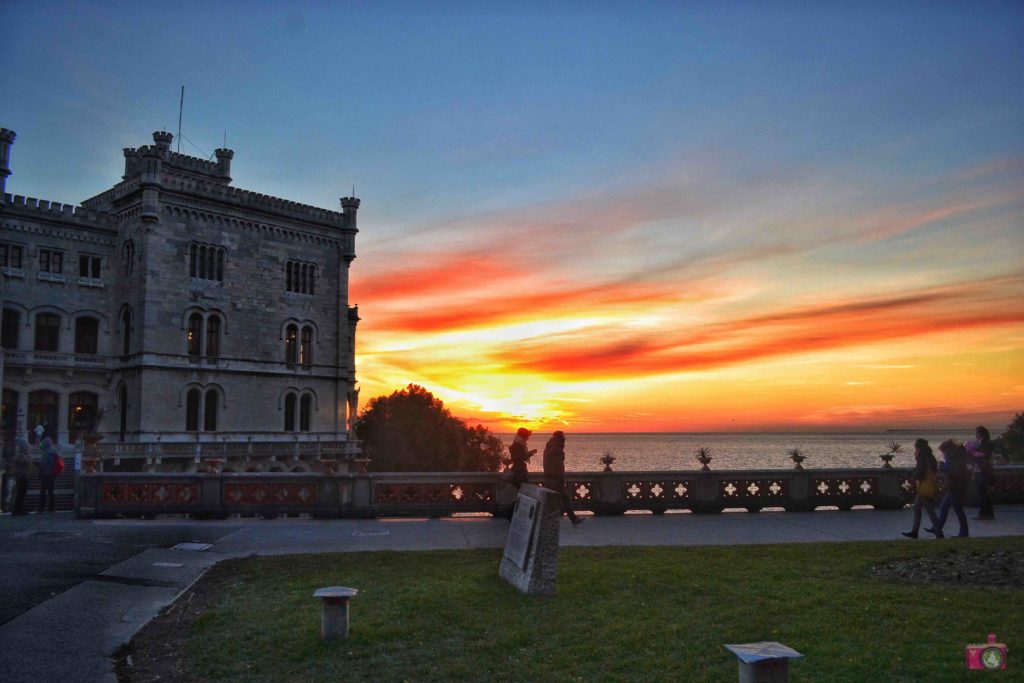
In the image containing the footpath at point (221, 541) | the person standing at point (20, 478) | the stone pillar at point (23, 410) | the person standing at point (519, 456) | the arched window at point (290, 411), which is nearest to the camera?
the footpath at point (221, 541)

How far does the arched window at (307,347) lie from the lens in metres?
51.9

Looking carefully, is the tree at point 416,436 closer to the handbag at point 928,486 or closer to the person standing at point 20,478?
the person standing at point 20,478

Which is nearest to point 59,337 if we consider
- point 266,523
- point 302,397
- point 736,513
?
point 302,397

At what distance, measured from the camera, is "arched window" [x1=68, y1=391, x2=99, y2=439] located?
4412 cm

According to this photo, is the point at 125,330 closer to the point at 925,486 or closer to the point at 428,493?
the point at 428,493

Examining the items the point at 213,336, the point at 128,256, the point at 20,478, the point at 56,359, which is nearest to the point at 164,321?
the point at 213,336

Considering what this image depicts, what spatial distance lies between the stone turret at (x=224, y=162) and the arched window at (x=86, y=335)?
53.1 feet

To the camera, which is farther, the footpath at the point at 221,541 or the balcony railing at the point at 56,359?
the balcony railing at the point at 56,359

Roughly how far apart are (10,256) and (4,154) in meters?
5.79

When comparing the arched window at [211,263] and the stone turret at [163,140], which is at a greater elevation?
the stone turret at [163,140]

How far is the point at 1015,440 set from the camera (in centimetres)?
8225

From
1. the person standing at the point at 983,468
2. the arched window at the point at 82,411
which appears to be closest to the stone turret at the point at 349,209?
the arched window at the point at 82,411

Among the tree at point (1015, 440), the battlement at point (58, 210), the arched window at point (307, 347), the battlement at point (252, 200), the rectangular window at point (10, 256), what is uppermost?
the battlement at point (252, 200)

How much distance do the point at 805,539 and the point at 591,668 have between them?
888cm
